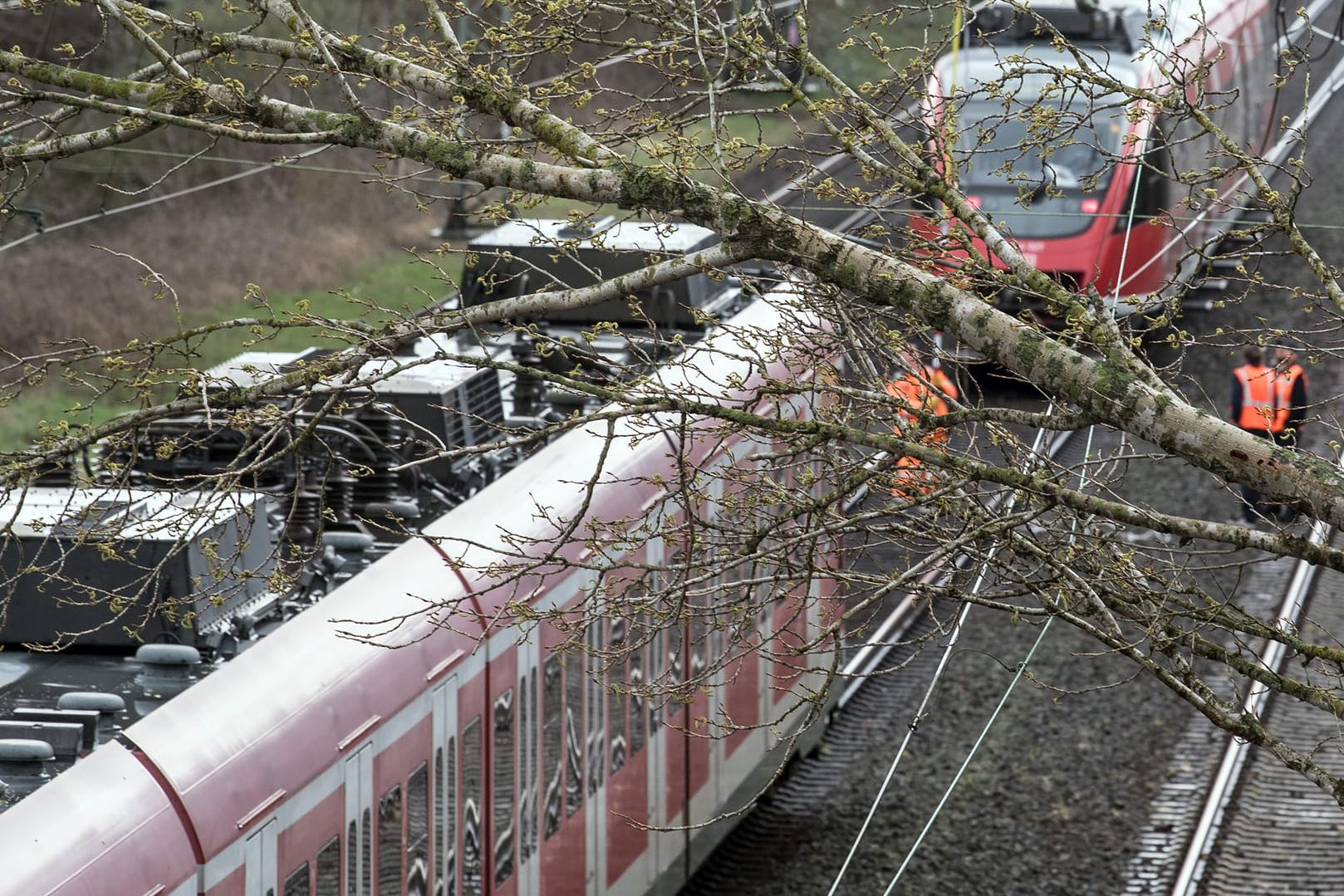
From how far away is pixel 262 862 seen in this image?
5.89 metres

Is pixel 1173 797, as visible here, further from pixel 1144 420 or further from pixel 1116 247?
pixel 1116 247

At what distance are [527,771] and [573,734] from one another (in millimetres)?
591

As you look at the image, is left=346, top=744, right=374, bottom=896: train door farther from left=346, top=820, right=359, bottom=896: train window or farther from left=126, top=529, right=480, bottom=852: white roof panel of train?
left=126, top=529, right=480, bottom=852: white roof panel of train

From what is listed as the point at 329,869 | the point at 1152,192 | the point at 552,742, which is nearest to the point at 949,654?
the point at 552,742

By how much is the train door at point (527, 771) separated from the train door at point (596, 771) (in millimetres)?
563

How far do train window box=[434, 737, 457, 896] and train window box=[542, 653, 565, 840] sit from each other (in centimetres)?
88

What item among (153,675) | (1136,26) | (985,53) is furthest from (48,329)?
(153,675)

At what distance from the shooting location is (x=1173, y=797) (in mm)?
11898

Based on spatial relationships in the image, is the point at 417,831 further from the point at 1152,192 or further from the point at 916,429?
the point at 1152,192

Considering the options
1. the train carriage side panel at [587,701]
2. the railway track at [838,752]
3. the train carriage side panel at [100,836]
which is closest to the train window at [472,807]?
the train carriage side panel at [587,701]

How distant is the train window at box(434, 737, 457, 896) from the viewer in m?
7.16

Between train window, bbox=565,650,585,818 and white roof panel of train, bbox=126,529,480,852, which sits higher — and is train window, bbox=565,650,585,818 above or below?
below

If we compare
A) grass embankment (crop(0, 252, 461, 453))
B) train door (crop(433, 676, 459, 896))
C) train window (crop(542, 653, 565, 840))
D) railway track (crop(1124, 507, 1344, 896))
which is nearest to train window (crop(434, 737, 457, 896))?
train door (crop(433, 676, 459, 896))

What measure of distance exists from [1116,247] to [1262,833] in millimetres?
9680
